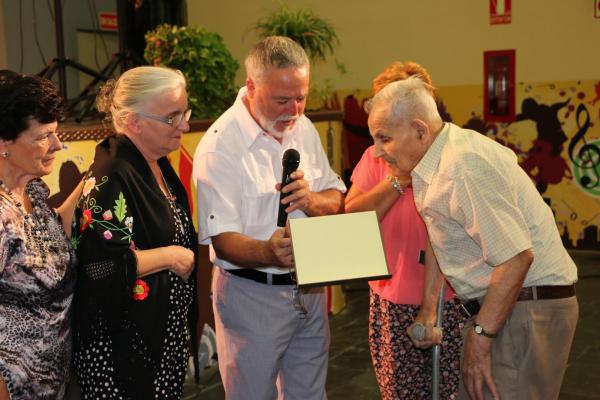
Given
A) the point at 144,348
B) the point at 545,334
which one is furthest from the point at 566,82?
the point at 144,348

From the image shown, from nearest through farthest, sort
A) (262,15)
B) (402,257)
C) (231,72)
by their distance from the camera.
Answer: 1. (402,257)
2. (231,72)
3. (262,15)

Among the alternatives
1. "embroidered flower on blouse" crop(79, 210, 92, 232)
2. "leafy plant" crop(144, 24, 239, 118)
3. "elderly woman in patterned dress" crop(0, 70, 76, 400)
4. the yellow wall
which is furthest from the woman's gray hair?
the yellow wall

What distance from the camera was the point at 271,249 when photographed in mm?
2375

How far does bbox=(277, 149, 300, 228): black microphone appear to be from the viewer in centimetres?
246

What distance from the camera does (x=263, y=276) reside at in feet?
8.50

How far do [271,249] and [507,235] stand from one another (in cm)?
73

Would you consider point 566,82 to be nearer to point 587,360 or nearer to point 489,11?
point 489,11

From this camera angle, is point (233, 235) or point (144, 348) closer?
point (144, 348)

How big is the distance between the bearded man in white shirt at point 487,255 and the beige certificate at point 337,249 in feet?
0.62

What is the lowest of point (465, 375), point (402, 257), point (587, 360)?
point (587, 360)

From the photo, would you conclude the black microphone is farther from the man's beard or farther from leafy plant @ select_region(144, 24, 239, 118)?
leafy plant @ select_region(144, 24, 239, 118)

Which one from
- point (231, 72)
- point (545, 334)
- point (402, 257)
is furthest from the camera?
point (231, 72)

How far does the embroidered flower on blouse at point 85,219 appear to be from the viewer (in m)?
2.18

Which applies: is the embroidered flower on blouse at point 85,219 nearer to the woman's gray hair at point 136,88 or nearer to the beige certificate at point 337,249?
the woman's gray hair at point 136,88
